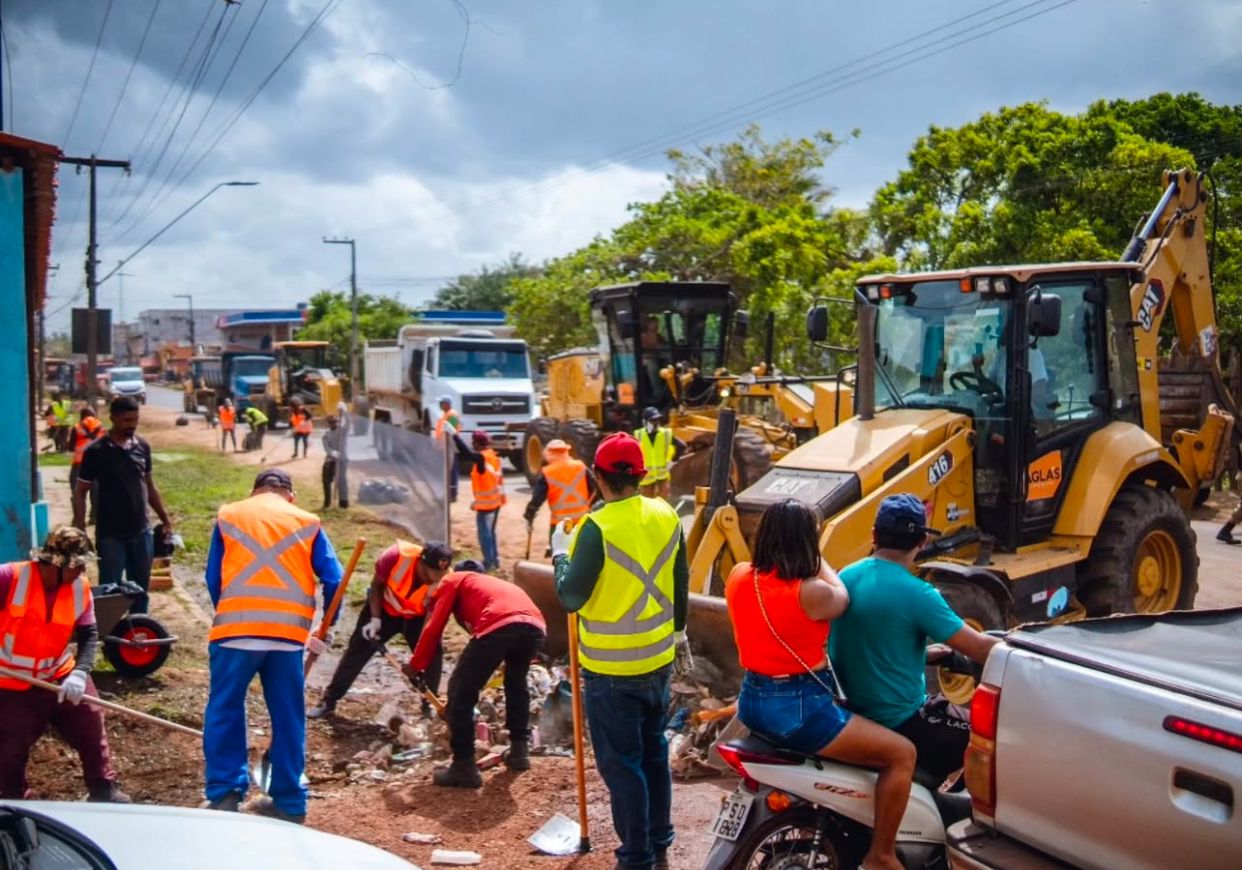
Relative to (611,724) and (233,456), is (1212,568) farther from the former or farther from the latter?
(233,456)

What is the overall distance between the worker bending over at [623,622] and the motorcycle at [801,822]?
779mm

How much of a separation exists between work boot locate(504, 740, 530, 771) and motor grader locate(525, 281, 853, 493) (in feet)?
26.6

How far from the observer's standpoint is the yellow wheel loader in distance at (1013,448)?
740cm

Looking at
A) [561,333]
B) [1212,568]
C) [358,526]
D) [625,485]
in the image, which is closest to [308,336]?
[561,333]

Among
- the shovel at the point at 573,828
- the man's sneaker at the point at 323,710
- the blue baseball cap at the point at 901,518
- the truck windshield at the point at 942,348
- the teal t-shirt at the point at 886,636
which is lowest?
the man's sneaker at the point at 323,710

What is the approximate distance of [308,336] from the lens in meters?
61.0

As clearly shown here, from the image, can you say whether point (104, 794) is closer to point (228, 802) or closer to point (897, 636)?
point (228, 802)

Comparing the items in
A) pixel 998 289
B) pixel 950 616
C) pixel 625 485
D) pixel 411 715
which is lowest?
pixel 411 715

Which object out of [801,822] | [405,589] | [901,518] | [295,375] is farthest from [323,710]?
[295,375]

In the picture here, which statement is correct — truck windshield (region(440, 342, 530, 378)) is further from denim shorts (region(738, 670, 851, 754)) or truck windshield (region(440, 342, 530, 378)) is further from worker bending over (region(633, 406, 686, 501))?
denim shorts (region(738, 670, 851, 754))

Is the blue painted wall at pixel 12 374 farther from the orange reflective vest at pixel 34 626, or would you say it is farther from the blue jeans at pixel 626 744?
the blue jeans at pixel 626 744

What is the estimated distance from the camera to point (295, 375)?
131 ft

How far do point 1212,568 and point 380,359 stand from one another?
21967 mm

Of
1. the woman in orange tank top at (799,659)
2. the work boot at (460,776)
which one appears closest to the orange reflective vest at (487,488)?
the work boot at (460,776)
